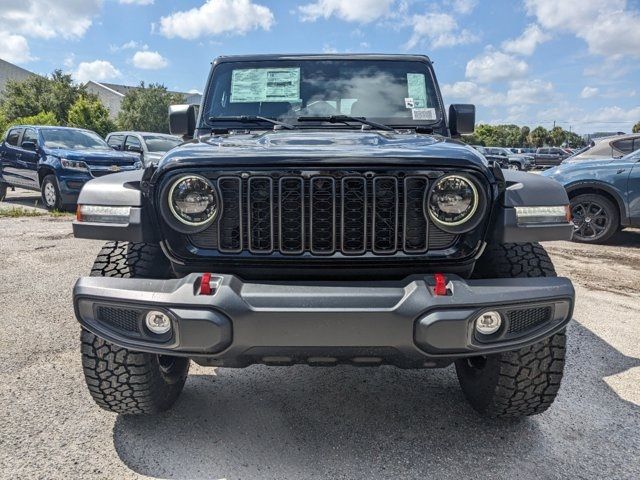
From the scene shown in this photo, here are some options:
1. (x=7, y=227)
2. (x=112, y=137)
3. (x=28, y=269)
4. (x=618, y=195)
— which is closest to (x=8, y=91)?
(x=112, y=137)

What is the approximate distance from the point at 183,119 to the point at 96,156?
7.26m

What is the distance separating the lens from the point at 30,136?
10.6 metres

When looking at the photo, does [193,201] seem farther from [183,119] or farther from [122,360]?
[183,119]

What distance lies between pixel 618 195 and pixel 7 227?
930cm

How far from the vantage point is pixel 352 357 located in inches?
77.9

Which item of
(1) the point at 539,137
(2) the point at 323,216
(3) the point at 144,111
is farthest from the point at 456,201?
(1) the point at 539,137

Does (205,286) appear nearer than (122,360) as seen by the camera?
Yes

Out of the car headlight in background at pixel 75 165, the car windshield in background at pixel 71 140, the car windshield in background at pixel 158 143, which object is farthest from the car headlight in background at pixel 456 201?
the car windshield in background at pixel 158 143

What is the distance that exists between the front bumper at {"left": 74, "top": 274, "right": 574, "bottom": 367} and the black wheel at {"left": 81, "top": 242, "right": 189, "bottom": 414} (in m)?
0.27

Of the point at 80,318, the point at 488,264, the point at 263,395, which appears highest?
the point at 488,264

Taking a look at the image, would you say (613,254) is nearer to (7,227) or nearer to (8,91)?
(7,227)

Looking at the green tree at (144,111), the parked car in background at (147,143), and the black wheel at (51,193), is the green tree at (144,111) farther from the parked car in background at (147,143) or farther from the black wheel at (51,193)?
the black wheel at (51,193)

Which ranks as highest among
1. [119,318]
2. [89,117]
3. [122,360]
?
[89,117]

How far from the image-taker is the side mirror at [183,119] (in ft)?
11.2
